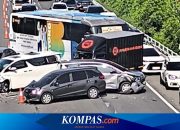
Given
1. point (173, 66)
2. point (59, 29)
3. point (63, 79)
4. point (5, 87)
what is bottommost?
point (5, 87)

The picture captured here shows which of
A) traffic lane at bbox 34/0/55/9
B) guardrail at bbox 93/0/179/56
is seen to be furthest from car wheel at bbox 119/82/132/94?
traffic lane at bbox 34/0/55/9

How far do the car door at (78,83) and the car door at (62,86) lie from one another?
0.56 ft

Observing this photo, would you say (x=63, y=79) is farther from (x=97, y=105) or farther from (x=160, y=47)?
(x=160, y=47)

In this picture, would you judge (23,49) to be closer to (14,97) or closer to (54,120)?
(14,97)

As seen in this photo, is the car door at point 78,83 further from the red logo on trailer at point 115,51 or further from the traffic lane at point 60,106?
the red logo on trailer at point 115,51

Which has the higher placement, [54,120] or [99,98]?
[54,120]

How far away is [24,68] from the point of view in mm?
25297

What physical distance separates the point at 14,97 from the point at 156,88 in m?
6.57

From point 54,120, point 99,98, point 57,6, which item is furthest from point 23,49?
point 54,120

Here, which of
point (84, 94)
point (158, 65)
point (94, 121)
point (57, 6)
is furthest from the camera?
point (57, 6)

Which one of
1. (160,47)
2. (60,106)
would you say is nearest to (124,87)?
(60,106)

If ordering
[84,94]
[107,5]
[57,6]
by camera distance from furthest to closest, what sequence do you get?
[107,5], [57,6], [84,94]

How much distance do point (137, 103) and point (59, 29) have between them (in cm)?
942

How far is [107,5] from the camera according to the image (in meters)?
57.3
